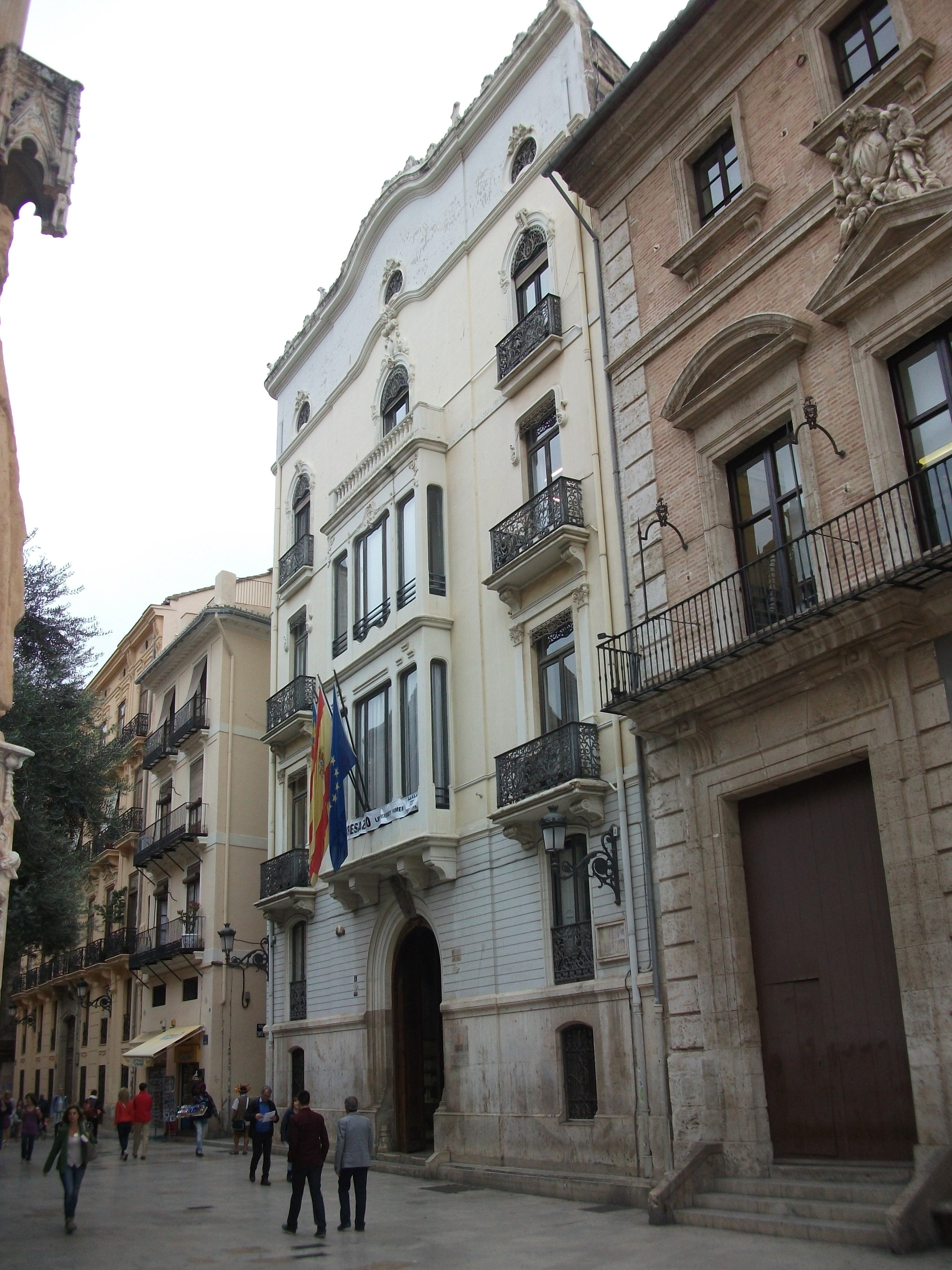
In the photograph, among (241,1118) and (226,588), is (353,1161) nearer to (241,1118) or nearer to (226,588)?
(241,1118)

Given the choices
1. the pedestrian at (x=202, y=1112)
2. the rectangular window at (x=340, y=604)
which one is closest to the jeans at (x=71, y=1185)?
the pedestrian at (x=202, y=1112)

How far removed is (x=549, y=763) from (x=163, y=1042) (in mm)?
17621

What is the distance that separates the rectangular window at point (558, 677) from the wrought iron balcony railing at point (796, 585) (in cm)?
143

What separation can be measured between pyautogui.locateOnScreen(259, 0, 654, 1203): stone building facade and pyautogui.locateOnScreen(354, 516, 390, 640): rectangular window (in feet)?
0.21

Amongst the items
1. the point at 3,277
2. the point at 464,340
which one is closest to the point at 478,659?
the point at 464,340

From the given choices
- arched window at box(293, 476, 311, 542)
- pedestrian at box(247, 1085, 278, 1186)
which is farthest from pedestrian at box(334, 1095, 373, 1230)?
arched window at box(293, 476, 311, 542)

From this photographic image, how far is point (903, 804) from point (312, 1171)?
712 cm

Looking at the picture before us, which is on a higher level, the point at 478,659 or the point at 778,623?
the point at 478,659

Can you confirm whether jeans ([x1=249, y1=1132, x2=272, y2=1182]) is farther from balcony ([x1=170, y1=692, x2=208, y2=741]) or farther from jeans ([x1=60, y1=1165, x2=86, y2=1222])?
balcony ([x1=170, y1=692, x2=208, y2=741])

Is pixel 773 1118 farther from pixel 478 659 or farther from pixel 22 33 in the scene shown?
pixel 22 33

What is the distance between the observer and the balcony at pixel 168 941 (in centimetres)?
2972

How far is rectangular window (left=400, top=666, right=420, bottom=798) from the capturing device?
19781 millimetres

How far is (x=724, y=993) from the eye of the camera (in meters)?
12.7

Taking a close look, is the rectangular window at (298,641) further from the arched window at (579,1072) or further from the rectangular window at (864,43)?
the rectangular window at (864,43)
